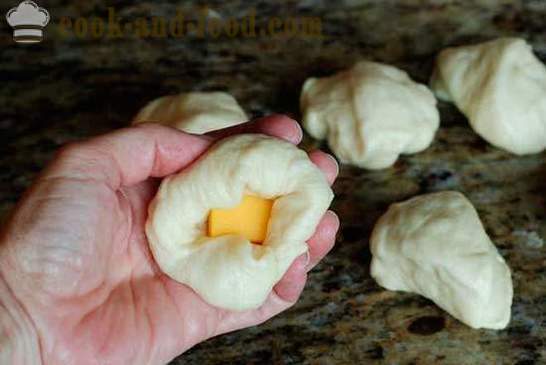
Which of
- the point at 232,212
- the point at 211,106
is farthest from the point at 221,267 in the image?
the point at 211,106

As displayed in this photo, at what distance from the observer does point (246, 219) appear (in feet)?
5.05

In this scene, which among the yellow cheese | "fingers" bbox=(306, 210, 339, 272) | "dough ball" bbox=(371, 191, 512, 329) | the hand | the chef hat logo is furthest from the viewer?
the chef hat logo

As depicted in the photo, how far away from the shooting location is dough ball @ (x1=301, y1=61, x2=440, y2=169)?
2.20m

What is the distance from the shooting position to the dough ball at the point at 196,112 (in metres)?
2.08

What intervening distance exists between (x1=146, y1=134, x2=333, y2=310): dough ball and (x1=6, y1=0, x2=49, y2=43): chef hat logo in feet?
4.37

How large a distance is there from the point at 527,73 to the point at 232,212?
1.17 meters

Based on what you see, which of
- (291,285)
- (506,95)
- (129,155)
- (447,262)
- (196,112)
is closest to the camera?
(129,155)

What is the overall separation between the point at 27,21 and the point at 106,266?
4.89 feet

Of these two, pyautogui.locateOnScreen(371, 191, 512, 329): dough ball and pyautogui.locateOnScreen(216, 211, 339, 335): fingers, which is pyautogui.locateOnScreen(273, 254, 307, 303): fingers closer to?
pyautogui.locateOnScreen(216, 211, 339, 335): fingers

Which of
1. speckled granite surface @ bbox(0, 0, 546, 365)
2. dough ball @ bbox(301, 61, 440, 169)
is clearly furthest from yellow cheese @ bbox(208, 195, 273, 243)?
dough ball @ bbox(301, 61, 440, 169)

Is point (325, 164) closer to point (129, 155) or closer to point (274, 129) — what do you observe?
point (274, 129)

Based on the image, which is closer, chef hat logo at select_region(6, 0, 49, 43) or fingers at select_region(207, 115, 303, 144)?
fingers at select_region(207, 115, 303, 144)

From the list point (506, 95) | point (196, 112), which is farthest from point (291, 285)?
point (506, 95)

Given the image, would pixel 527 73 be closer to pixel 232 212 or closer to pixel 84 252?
pixel 232 212
